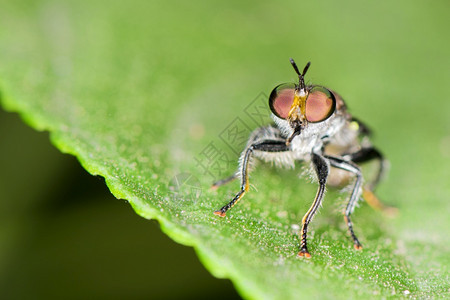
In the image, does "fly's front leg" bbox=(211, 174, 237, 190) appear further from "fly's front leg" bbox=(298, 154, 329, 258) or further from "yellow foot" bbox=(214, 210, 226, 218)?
"fly's front leg" bbox=(298, 154, 329, 258)

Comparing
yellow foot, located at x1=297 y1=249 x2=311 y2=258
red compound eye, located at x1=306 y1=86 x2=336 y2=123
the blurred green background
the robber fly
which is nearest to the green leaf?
yellow foot, located at x1=297 y1=249 x2=311 y2=258

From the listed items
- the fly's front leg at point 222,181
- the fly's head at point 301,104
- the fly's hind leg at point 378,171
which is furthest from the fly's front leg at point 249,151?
the fly's hind leg at point 378,171

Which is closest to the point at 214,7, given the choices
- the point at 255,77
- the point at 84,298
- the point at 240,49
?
the point at 240,49

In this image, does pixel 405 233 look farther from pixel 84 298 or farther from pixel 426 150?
pixel 84 298

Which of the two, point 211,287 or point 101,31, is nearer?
point 211,287

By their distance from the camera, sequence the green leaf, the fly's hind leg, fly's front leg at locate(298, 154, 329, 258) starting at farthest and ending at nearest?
the fly's hind leg → fly's front leg at locate(298, 154, 329, 258) → the green leaf

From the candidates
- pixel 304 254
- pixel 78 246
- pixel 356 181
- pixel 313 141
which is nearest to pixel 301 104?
Answer: pixel 313 141

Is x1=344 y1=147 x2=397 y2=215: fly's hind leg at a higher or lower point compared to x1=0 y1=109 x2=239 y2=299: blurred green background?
higher
